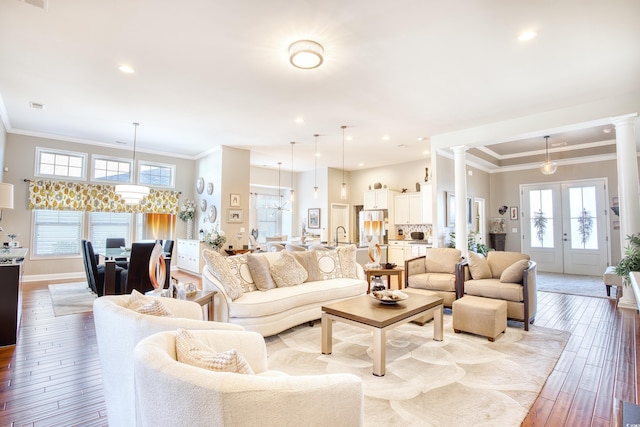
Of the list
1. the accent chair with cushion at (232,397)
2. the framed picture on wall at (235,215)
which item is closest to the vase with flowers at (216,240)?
the framed picture on wall at (235,215)

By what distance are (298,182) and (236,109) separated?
5966mm

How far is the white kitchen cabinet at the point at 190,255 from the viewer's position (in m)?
7.32

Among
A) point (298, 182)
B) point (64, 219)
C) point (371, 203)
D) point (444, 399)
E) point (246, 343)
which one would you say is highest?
point (298, 182)

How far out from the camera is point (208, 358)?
3.69ft

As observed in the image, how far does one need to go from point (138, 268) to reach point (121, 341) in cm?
357

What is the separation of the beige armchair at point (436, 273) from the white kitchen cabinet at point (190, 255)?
15.6ft

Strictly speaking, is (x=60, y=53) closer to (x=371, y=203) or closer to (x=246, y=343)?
(x=246, y=343)

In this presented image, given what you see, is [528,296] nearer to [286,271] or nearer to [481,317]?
[481,317]

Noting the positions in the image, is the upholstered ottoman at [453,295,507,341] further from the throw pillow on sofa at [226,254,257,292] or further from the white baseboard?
the white baseboard

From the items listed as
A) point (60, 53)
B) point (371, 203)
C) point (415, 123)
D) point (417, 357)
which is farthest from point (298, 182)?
point (417, 357)

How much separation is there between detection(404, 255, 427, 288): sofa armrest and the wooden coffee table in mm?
1281

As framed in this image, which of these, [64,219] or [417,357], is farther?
[64,219]

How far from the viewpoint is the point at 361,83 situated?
4.10 metres

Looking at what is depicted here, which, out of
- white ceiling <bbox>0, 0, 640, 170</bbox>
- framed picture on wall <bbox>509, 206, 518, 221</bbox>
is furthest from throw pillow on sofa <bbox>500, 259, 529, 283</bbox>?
framed picture on wall <bbox>509, 206, 518, 221</bbox>
